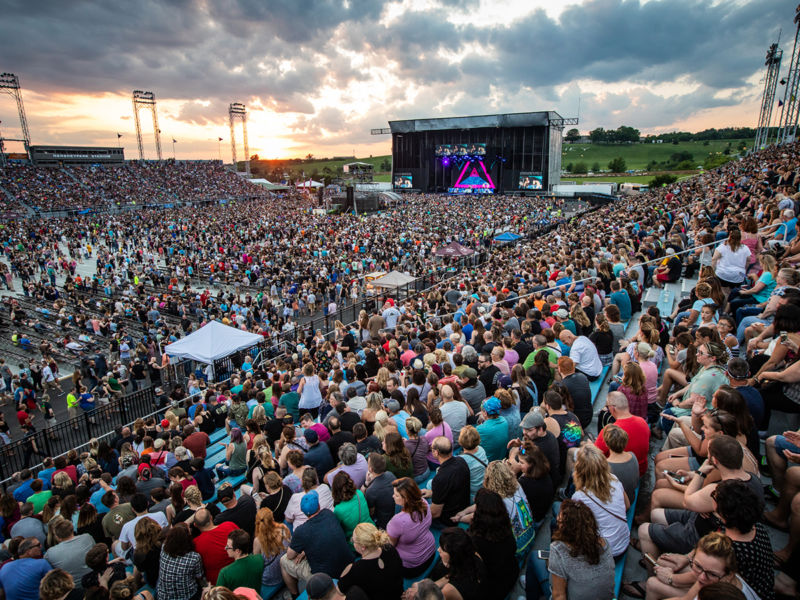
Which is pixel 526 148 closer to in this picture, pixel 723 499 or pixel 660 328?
pixel 660 328

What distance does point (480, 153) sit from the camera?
62.3 m

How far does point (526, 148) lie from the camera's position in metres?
60.3

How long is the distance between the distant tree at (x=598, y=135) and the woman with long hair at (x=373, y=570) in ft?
496

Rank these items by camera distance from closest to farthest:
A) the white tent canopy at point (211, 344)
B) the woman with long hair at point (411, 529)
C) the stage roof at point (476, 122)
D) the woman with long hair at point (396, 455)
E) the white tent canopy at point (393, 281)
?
the woman with long hair at point (411, 529) → the woman with long hair at point (396, 455) → the white tent canopy at point (211, 344) → the white tent canopy at point (393, 281) → the stage roof at point (476, 122)

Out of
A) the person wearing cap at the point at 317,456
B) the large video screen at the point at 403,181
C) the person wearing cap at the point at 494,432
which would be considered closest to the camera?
the person wearing cap at the point at 494,432

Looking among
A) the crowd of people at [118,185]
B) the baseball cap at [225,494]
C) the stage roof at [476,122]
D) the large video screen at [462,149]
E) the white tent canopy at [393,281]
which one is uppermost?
the stage roof at [476,122]

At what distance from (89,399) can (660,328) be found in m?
14.2

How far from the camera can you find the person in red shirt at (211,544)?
3896 millimetres

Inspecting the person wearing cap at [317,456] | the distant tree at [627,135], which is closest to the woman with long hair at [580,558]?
the person wearing cap at [317,456]

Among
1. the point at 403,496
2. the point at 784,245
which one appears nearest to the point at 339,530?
the point at 403,496

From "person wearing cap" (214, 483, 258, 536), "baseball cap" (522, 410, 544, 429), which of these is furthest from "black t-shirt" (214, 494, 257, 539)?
"baseball cap" (522, 410, 544, 429)

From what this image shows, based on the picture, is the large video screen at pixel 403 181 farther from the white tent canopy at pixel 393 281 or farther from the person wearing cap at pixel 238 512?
the person wearing cap at pixel 238 512

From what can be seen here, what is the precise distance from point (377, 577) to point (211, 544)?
5.59 feet

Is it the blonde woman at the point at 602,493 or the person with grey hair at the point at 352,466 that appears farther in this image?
the person with grey hair at the point at 352,466
